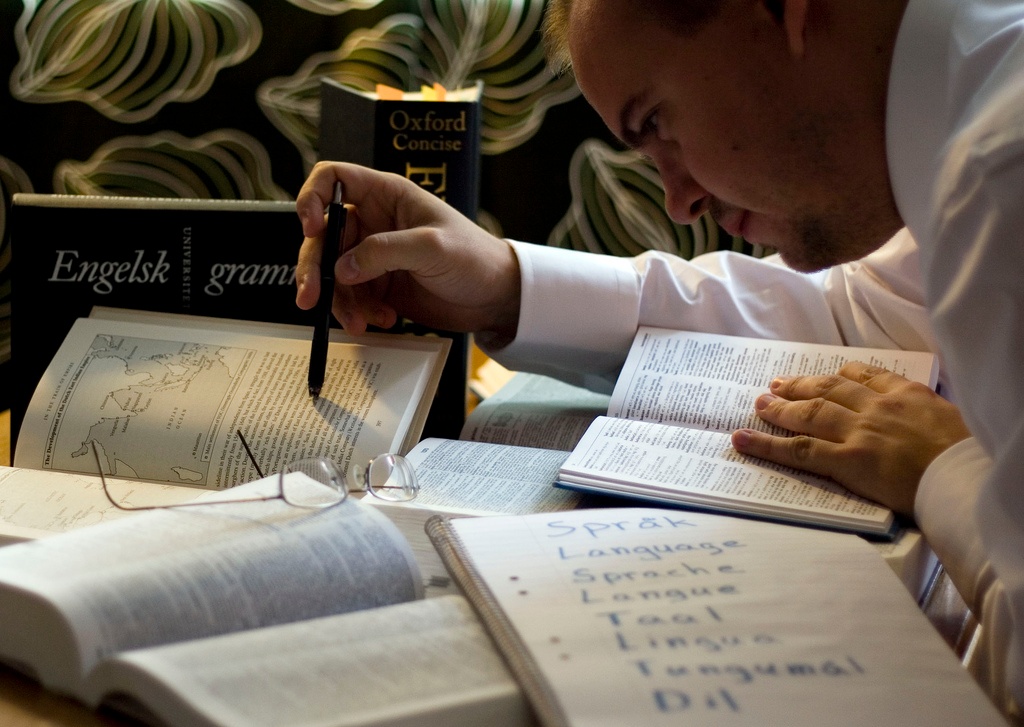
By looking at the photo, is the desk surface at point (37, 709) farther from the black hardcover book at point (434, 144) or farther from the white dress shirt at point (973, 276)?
the black hardcover book at point (434, 144)

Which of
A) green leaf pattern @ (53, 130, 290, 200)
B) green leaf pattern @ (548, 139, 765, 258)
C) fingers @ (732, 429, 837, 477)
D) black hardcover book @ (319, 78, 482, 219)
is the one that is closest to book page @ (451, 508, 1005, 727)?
fingers @ (732, 429, 837, 477)

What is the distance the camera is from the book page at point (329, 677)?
384 mm

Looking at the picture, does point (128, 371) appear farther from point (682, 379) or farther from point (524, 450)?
point (682, 379)

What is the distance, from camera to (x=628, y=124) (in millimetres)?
786

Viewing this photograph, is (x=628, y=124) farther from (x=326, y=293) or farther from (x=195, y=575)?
(x=195, y=575)

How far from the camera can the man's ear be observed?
67 cm

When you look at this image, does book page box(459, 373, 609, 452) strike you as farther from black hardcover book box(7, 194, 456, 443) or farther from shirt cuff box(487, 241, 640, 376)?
black hardcover book box(7, 194, 456, 443)

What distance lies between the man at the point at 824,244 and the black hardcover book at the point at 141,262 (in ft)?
0.23

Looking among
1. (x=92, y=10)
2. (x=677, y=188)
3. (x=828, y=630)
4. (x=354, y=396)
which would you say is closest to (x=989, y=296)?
(x=828, y=630)

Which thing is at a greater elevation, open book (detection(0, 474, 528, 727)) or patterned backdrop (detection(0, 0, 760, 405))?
patterned backdrop (detection(0, 0, 760, 405))

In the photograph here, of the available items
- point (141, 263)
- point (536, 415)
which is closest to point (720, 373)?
point (536, 415)

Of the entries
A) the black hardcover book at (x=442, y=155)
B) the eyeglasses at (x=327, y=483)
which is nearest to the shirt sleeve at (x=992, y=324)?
the eyeglasses at (x=327, y=483)

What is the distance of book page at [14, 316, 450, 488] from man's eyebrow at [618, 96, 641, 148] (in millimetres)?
230

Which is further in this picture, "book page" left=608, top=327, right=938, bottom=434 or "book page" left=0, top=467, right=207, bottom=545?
"book page" left=608, top=327, right=938, bottom=434
